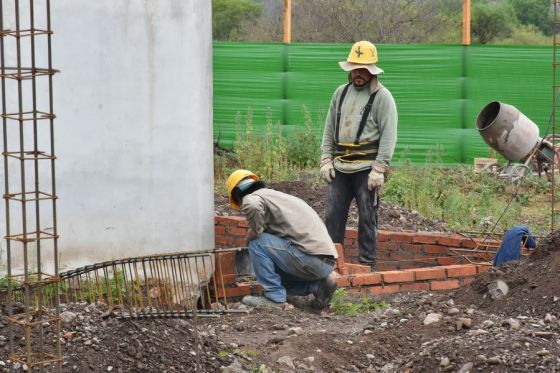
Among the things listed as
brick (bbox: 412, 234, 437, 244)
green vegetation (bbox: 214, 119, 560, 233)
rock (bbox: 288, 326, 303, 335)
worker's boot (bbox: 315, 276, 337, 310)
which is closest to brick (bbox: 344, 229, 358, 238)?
brick (bbox: 412, 234, 437, 244)

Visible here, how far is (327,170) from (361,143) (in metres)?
0.37

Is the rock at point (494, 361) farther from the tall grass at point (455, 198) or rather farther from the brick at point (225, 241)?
the brick at point (225, 241)

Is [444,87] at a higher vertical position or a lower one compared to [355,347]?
higher

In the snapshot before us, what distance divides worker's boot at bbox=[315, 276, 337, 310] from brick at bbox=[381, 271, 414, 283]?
0.62 metres

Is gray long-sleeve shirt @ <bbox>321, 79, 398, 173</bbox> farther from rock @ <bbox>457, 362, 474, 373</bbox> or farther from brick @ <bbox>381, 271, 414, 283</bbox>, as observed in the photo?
rock @ <bbox>457, 362, 474, 373</bbox>

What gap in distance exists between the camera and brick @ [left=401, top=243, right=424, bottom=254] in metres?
9.47

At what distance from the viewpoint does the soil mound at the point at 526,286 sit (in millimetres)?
6883

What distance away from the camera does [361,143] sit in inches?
348

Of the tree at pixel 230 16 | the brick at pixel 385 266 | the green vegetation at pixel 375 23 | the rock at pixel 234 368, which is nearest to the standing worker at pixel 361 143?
the brick at pixel 385 266

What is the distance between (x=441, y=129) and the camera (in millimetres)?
14531

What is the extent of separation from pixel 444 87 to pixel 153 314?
30.9ft

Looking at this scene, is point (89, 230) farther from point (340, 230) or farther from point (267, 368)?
point (267, 368)

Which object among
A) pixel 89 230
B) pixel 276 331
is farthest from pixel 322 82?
pixel 276 331

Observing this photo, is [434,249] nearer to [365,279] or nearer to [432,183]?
[365,279]
